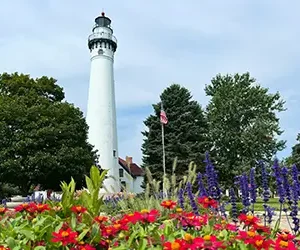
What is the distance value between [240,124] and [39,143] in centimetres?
1666

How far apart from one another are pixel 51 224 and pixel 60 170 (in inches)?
554

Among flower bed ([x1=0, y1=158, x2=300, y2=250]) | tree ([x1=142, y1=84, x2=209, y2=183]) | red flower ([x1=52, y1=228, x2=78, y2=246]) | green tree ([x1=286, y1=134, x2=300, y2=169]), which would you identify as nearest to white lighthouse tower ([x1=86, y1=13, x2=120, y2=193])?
tree ([x1=142, y1=84, x2=209, y2=183])

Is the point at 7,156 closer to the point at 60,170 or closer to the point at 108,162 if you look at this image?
the point at 60,170

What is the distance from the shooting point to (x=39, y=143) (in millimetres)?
15852

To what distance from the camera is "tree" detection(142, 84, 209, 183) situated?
2255 cm

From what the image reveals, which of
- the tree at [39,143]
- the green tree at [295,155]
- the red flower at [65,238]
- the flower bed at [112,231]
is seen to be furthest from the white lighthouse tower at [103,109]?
the red flower at [65,238]

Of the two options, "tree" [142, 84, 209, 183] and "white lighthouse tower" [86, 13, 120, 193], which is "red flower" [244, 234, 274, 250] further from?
"white lighthouse tower" [86, 13, 120, 193]

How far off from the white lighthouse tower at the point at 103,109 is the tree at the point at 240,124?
7.41 meters

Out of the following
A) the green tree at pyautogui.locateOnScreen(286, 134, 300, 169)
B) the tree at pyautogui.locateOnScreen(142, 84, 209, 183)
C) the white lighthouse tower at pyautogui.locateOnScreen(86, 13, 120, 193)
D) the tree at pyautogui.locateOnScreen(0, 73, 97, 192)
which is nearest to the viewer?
the tree at pyautogui.locateOnScreen(0, 73, 97, 192)

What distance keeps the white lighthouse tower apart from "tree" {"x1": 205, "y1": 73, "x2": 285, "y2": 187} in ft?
24.3

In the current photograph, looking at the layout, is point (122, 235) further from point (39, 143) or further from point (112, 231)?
point (39, 143)

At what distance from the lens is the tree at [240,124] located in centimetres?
2595

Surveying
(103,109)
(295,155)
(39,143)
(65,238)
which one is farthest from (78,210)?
(295,155)

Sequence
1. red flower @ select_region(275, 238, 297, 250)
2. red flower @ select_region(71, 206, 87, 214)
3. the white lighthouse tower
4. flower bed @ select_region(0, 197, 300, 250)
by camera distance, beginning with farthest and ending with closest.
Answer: the white lighthouse tower → red flower @ select_region(71, 206, 87, 214) → flower bed @ select_region(0, 197, 300, 250) → red flower @ select_region(275, 238, 297, 250)
